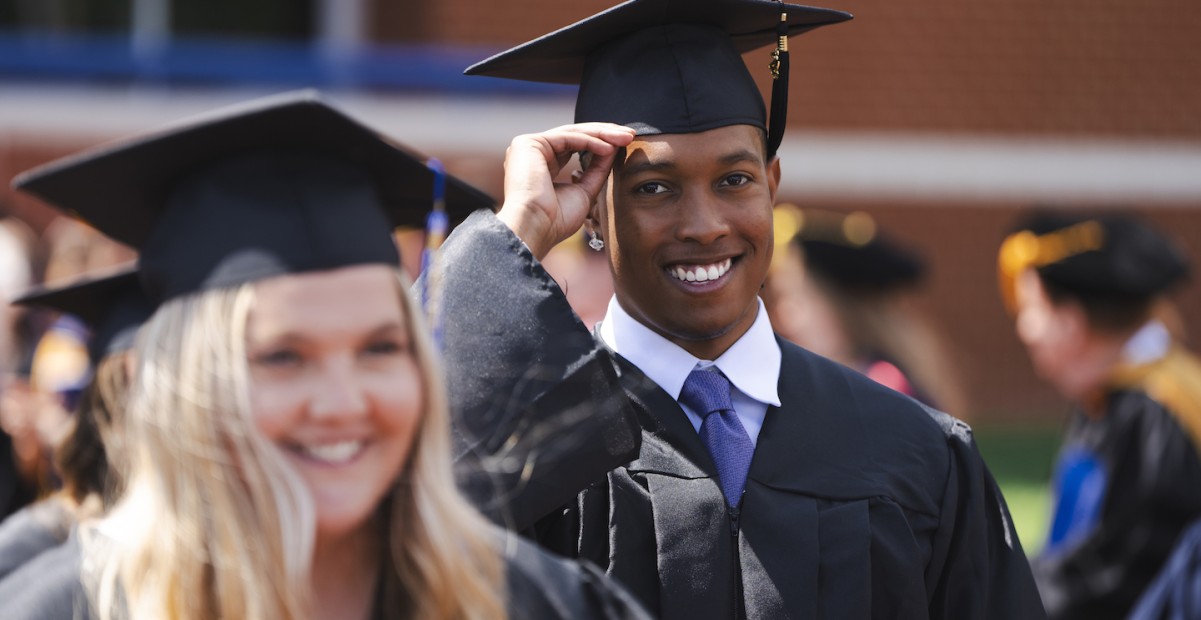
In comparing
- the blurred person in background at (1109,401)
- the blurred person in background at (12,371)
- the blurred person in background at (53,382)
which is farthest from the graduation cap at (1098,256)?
the blurred person in background at (12,371)

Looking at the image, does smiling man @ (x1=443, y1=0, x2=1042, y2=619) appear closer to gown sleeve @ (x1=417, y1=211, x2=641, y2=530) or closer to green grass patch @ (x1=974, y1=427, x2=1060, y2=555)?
gown sleeve @ (x1=417, y1=211, x2=641, y2=530)

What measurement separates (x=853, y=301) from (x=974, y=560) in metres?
2.80

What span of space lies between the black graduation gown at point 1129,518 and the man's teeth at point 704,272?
2.98 metres

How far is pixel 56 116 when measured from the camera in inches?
430

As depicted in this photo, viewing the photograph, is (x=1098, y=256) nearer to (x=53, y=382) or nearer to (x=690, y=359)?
(x=690, y=359)

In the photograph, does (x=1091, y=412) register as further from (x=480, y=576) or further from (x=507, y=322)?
(x=480, y=576)

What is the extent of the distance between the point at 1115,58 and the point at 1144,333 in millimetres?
9217

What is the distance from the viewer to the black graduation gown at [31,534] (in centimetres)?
304

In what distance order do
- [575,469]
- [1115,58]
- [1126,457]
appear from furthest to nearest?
1. [1115,58]
2. [1126,457]
3. [575,469]

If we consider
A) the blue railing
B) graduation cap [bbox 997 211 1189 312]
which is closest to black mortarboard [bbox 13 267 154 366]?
graduation cap [bbox 997 211 1189 312]

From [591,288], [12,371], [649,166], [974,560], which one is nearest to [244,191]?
[649,166]

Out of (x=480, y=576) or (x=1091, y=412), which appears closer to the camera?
(x=480, y=576)

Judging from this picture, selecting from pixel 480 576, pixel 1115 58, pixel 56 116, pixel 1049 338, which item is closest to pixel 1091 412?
pixel 1049 338

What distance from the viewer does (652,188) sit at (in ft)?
8.86
